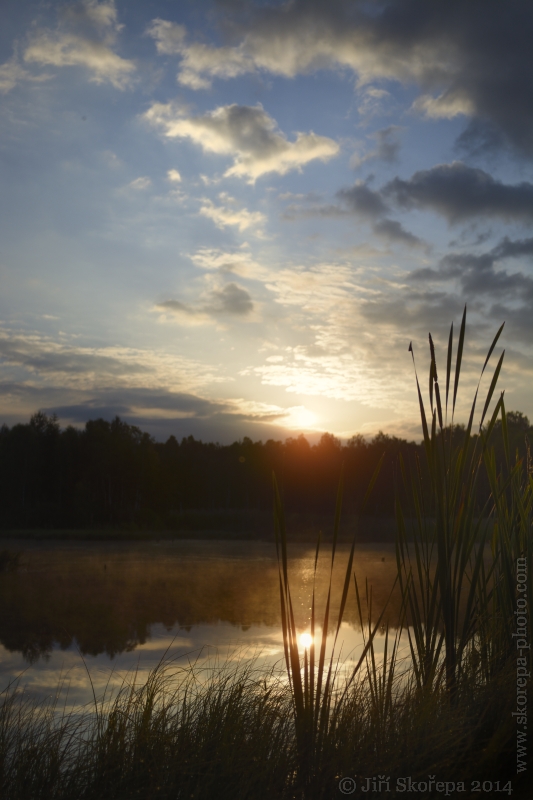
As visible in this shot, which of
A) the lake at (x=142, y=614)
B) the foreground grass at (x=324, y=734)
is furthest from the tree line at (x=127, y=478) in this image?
the foreground grass at (x=324, y=734)

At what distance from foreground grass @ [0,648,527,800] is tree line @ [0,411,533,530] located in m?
23.9

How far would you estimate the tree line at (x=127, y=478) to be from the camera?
28156mm

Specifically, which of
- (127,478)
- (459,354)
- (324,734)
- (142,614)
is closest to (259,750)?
(324,734)

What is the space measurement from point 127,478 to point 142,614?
25.4 meters

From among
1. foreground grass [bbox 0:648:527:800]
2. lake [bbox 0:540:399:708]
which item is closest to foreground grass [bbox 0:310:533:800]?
foreground grass [bbox 0:648:527:800]

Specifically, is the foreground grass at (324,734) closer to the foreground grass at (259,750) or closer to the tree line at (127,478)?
the foreground grass at (259,750)

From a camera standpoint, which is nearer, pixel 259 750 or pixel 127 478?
pixel 259 750

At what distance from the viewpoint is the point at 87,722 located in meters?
2.34

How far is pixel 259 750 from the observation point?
1784 millimetres

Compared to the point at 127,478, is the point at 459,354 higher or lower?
higher

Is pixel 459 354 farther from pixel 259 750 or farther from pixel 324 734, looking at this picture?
pixel 259 750

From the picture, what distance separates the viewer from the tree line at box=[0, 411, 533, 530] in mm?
28156

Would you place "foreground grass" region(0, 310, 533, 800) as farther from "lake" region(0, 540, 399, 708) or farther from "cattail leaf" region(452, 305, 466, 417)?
"lake" region(0, 540, 399, 708)

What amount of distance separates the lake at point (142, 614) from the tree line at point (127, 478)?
45.6 ft
